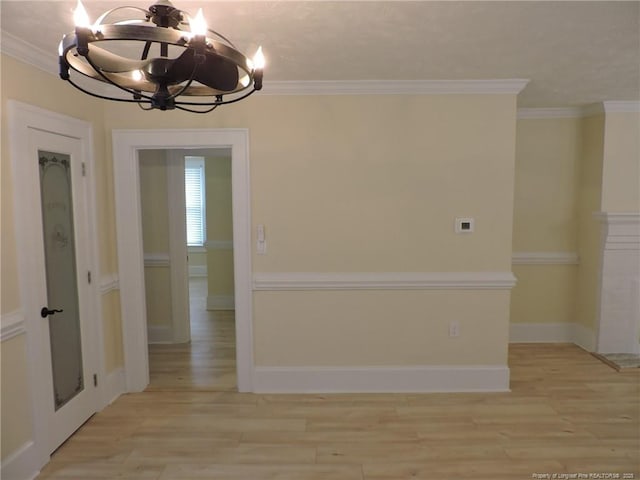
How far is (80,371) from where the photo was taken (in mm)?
2977

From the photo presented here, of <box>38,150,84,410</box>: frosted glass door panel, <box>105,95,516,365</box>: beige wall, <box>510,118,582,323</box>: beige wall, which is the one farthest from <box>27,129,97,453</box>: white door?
<box>510,118,582,323</box>: beige wall

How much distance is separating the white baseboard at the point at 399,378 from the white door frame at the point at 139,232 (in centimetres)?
21

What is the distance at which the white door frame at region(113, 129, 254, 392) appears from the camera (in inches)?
128

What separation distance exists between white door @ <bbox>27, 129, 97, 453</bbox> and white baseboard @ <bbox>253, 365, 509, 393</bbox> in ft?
4.14

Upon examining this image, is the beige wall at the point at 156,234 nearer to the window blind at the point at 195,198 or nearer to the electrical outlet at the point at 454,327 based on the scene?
the electrical outlet at the point at 454,327

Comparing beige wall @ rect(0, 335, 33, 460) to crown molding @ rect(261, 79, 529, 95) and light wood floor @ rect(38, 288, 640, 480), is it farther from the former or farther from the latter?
crown molding @ rect(261, 79, 529, 95)

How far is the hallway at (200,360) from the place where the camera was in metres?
3.64

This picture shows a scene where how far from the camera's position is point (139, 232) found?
11.1 ft

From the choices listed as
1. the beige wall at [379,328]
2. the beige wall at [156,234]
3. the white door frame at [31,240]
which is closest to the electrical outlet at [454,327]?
the beige wall at [379,328]

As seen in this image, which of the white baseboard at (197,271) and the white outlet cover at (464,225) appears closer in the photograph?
the white outlet cover at (464,225)

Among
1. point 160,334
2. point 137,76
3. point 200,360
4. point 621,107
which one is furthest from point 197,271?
point 137,76

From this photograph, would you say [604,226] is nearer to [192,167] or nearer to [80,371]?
[80,371]

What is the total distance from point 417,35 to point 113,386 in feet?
10.6

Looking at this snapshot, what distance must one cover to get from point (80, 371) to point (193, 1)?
2.48 metres
